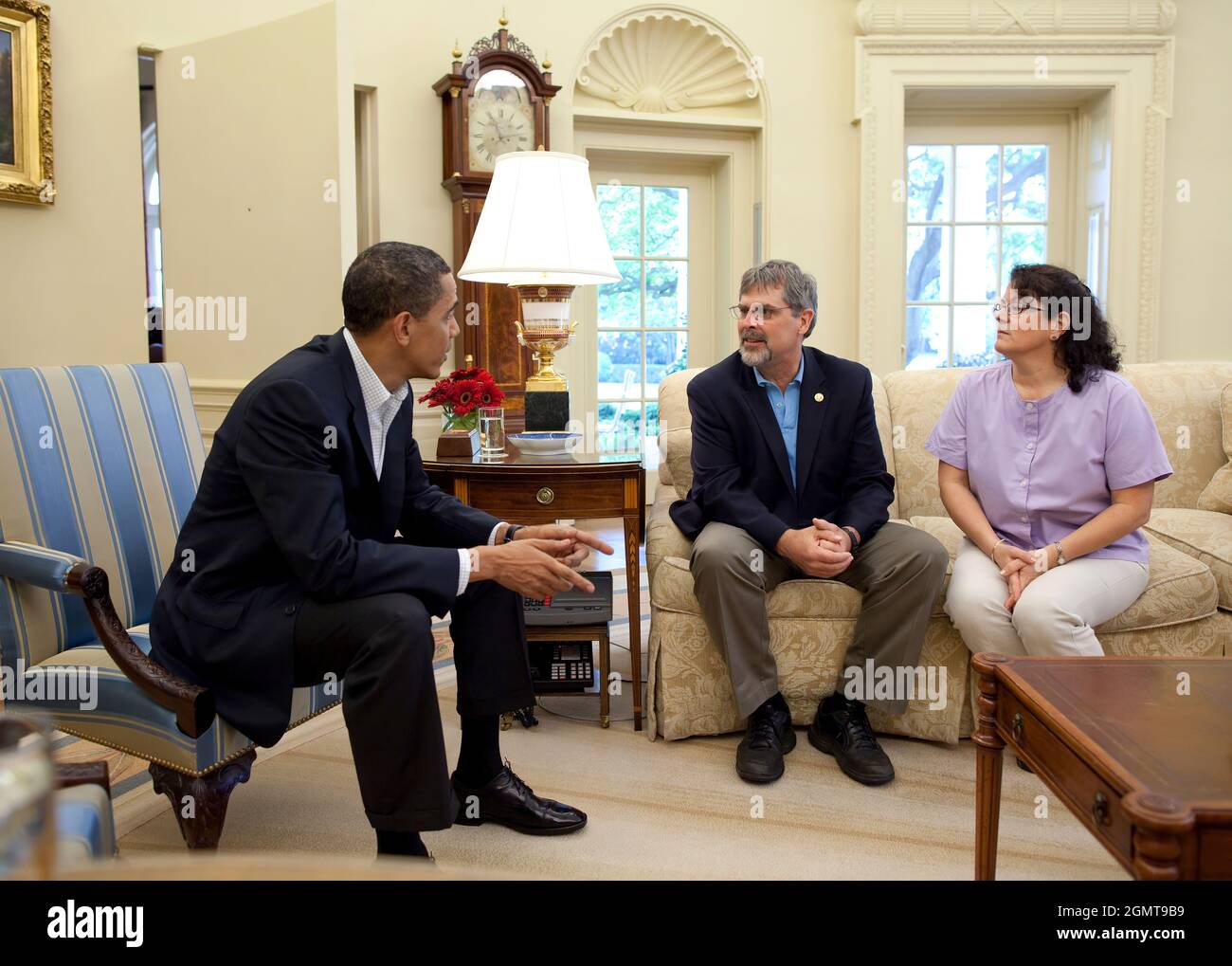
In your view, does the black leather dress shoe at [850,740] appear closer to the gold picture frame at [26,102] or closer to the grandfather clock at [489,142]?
the grandfather clock at [489,142]

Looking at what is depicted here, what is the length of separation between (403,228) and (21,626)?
3325 mm

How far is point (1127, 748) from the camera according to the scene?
56.6 inches

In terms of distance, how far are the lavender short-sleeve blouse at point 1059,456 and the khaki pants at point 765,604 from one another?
0.22 metres

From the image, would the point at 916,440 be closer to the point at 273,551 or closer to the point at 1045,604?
the point at 1045,604

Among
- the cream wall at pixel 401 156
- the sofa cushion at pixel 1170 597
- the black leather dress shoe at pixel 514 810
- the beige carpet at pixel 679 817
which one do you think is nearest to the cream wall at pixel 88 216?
the cream wall at pixel 401 156

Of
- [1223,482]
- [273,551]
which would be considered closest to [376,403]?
[273,551]

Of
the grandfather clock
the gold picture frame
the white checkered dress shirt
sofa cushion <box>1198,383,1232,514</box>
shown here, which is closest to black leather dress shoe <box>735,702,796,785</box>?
the white checkered dress shirt

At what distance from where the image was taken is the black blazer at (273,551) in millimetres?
1851

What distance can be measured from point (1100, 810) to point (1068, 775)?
12 centimetres

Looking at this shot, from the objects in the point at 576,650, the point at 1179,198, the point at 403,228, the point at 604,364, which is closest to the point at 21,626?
the point at 576,650

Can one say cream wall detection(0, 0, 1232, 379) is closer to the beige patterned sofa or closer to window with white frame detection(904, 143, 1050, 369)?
window with white frame detection(904, 143, 1050, 369)

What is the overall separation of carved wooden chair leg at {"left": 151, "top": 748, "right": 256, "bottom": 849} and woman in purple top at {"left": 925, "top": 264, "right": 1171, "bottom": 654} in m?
1.67

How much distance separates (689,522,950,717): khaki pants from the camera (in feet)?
8.53

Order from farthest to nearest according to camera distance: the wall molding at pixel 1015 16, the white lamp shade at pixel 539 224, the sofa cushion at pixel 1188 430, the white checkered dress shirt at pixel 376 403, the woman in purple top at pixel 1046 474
→ 1. the wall molding at pixel 1015 16
2. the sofa cushion at pixel 1188 430
3. the white lamp shade at pixel 539 224
4. the woman in purple top at pixel 1046 474
5. the white checkered dress shirt at pixel 376 403
